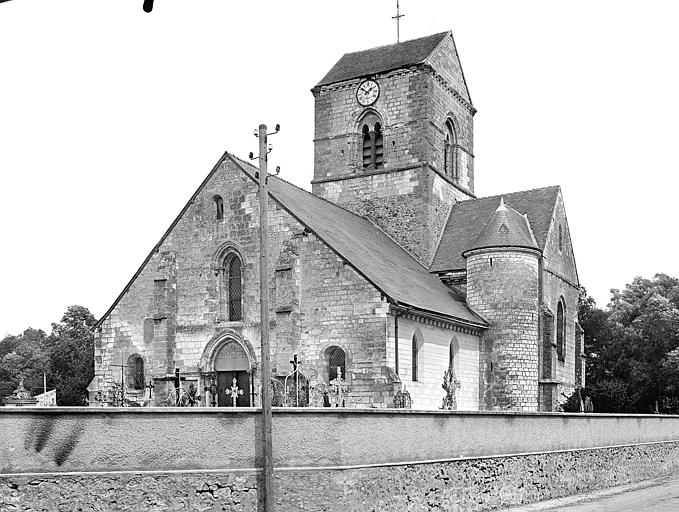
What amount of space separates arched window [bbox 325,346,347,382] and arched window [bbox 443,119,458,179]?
49.3 feet

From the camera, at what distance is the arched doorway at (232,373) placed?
33062 millimetres

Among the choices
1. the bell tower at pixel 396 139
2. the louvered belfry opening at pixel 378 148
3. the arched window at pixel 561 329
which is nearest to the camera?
the arched window at pixel 561 329

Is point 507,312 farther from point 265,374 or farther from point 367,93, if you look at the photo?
point 265,374

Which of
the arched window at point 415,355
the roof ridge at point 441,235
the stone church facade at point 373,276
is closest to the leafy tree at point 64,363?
the stone church facade at point 373,276

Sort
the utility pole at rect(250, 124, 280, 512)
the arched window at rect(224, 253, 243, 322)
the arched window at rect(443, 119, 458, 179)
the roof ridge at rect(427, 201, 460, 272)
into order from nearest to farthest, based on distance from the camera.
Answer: the utility pole at rect(250, 124, 280, 512), the arched window at rect(224, 253, 243, 322), the roof ridge at rect(427, 201, 460, 272), the arched window at rect(443, 119, 458, 179)

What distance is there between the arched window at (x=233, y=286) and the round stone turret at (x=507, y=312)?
9.48 m

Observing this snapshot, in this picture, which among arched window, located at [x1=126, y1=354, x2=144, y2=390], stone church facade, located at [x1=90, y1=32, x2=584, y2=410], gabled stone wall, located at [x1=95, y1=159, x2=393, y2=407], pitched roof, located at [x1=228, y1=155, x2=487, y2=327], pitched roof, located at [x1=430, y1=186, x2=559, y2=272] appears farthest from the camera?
pitched roof, located at [x1=430, y1=186, x2=559, y2=272]

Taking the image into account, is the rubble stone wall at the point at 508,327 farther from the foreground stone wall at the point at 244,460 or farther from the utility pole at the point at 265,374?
the utility pole at the point at 265,374

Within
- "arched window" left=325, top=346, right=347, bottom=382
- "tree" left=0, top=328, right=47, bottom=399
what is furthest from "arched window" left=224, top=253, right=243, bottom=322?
"tree" left=0, top=328, right=47, bottom=399

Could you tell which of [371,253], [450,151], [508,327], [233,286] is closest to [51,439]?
[233,286]

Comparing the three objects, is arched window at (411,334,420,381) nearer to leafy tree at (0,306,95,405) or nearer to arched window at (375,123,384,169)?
arched window at (375,123,384,169)

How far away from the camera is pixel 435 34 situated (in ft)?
149

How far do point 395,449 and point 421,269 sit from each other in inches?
777

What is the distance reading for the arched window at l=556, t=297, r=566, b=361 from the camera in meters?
40.8
